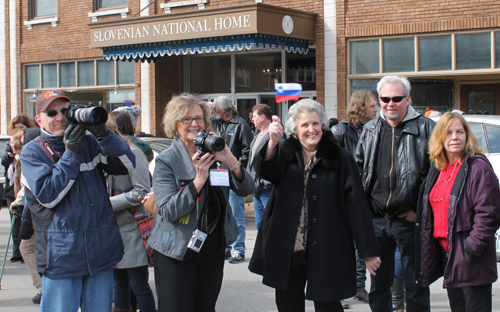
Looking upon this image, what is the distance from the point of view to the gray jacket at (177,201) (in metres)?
3.27

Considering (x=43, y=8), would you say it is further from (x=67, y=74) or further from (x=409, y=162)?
(x=409, y=162)

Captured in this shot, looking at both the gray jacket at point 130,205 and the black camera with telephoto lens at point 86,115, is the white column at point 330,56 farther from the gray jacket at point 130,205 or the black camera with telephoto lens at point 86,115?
the black camera with telephoto lens at point 86,115

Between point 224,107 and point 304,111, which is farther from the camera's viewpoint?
point 224,107

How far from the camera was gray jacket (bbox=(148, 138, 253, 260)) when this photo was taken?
10.7ft

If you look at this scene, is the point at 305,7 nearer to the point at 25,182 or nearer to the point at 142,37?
the point at 142,37

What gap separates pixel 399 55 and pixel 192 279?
950cm

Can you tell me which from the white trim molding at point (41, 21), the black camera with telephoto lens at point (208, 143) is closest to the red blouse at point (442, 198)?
the black camera with telephoto lens at point (208, 143)

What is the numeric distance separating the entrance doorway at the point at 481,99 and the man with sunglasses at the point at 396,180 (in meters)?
8.59

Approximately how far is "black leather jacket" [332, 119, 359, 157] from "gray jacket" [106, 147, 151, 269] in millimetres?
2116

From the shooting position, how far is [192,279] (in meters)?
3.36

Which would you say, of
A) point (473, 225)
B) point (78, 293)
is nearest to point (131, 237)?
point (78, 293)

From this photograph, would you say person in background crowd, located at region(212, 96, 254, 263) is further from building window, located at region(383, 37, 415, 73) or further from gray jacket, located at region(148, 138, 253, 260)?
building window, located at region(383, 37, 415, 73)

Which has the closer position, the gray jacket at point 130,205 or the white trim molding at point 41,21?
the gray jacket at point 130,205

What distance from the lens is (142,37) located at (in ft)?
41.2
